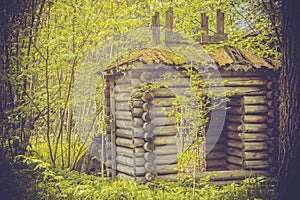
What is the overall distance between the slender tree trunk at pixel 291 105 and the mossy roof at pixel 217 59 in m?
A: 2.89

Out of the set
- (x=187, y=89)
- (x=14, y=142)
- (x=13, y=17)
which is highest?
(x=13, y=17)

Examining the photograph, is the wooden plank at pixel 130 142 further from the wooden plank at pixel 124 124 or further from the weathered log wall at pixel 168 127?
the wooden plank at pixel 124 124

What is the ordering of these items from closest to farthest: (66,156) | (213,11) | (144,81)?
1. (144,81)
2. (66,156)
3. (213,11)

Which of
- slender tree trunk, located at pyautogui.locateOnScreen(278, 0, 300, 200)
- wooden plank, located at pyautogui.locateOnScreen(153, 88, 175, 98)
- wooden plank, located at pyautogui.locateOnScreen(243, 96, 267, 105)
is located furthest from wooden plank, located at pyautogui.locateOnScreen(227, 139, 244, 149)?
slender tree trunk, located at pyautogui.locateOnScreen(278, 0, 300, 200)

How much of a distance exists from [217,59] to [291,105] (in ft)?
11.4

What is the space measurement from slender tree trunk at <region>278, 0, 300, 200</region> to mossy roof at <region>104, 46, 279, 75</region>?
2.89 meters

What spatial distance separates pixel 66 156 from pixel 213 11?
4764 mm

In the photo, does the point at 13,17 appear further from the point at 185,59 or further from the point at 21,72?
the point at 185,59

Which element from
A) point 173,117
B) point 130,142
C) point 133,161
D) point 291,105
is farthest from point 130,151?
point 291,105

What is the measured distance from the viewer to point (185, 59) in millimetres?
8039

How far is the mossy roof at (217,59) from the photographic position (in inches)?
315

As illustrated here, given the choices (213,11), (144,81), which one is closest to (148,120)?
(144,81)

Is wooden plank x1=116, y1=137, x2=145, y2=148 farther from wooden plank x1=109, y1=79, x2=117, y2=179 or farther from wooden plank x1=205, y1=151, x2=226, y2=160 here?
wooden plank x1=205, y1=151, x2=226, y2=160

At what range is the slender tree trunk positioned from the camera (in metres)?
5.14
